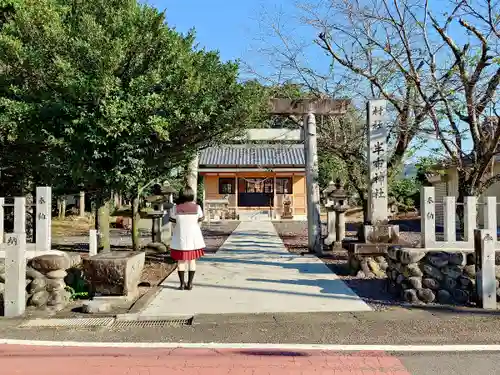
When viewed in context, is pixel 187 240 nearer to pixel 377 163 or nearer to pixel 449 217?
pixel 449 217

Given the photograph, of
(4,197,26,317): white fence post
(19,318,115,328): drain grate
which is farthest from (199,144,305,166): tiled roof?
(19,318,115,328): drain grate

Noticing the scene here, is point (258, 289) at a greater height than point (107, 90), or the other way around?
point (107, 90)

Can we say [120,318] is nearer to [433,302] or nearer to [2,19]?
[433,302]

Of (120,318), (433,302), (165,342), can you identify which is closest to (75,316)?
(120,318)

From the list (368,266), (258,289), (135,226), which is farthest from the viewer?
(135,226)

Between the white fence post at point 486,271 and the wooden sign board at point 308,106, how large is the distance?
6160 millimetres

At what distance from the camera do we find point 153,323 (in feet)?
19.1

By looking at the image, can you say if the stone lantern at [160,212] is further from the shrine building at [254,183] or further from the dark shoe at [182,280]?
the shrine building at [254,183]

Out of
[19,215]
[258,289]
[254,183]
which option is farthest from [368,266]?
[254,183]

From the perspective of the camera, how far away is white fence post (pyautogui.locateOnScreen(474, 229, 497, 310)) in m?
6.18

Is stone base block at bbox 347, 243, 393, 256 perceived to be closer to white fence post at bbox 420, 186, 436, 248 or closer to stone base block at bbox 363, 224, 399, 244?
stone base block at bbox 363, 224, 399, 244

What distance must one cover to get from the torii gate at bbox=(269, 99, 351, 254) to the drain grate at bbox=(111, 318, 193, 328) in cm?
663

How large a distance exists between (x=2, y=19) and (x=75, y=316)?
8404 millimetres

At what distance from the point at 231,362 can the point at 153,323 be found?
177cm
